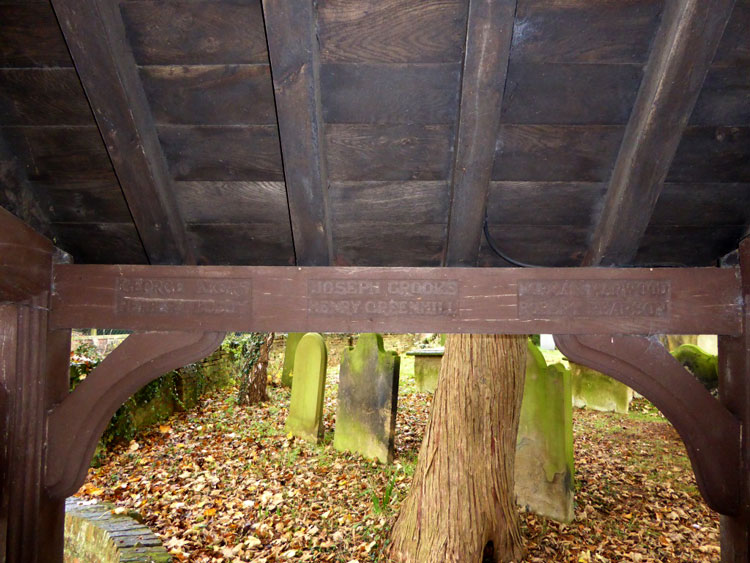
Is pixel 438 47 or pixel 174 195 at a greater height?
pixel 438 47

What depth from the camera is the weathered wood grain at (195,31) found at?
1.77m

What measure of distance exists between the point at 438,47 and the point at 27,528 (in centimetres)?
274

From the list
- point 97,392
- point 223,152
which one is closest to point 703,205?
point 223,152

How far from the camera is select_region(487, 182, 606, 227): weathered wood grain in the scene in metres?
2.21

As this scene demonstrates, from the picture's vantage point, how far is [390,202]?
229 cm

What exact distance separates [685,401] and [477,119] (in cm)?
166

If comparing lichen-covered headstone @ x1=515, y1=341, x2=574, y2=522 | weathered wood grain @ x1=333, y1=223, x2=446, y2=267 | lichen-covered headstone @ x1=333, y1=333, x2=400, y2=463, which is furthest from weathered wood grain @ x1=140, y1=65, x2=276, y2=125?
lichen-covered headstone @ x1=333, y1=333, x2=400, y2=463

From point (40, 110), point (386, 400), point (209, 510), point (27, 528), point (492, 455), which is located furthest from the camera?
point (386, 400)

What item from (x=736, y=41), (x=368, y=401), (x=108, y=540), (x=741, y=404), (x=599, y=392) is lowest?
(x=108, y=540)

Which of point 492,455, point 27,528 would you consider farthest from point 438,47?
point 492,455

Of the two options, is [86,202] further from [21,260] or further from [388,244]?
[388,244]

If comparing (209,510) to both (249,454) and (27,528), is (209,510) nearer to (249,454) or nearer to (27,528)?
(249,454)

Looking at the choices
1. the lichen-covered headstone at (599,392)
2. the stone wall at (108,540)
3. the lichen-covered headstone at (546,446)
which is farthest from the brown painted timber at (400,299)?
the lichen-covered headstone at (599,392)

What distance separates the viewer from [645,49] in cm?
181
